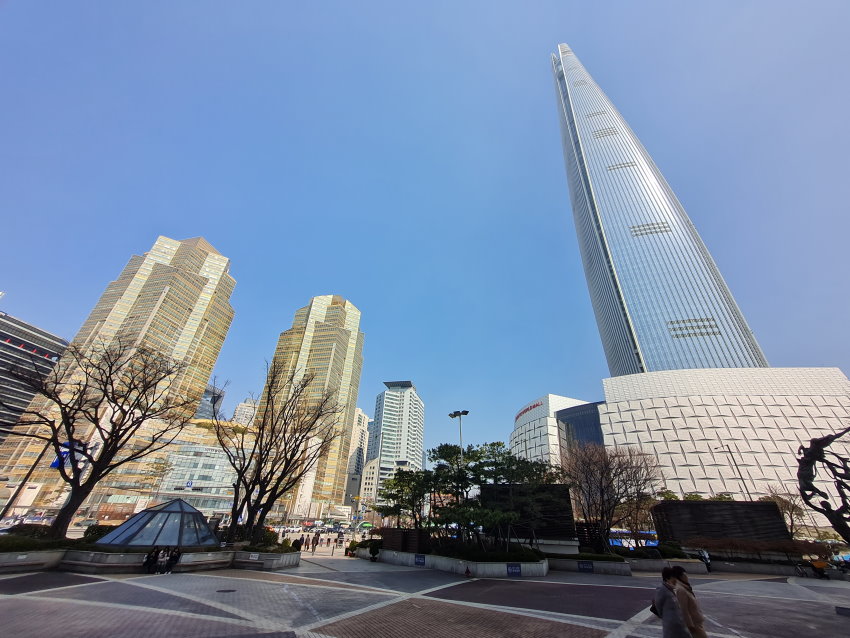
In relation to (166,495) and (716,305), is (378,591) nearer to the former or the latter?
(166,495)

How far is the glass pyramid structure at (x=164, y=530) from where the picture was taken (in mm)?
16953

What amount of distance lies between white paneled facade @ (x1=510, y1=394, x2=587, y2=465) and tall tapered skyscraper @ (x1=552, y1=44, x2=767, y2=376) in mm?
25685

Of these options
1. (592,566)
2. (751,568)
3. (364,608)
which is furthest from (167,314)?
(751,568)

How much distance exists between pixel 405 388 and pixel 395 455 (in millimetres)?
36117

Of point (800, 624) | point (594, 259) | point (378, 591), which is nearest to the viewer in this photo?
point (800, 624)

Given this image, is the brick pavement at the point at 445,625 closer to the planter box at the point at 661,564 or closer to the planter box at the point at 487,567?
the planter box at the point at 487,567

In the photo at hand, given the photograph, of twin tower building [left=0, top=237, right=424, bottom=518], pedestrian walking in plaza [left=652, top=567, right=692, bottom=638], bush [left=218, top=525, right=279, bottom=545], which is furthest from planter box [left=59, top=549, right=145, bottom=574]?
twin tower building [left=0, top=237, right=424, bottom=518]

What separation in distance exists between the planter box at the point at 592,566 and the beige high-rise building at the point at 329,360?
3262 inches

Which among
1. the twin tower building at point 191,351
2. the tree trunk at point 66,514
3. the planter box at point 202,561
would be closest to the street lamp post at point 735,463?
the twin tower building at point 191,351

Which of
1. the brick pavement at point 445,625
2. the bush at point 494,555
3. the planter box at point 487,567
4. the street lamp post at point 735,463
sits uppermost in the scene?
the street lamp post at point 735,463

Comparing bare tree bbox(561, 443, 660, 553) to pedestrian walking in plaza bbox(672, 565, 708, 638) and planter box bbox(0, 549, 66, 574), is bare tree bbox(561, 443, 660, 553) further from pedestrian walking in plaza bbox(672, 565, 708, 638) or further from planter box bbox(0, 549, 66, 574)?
planter box bbox(0, 549, 66, 574)

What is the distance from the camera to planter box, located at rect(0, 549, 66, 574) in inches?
527

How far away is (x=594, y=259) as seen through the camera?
425 ft

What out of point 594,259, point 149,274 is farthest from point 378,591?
point 594,259
